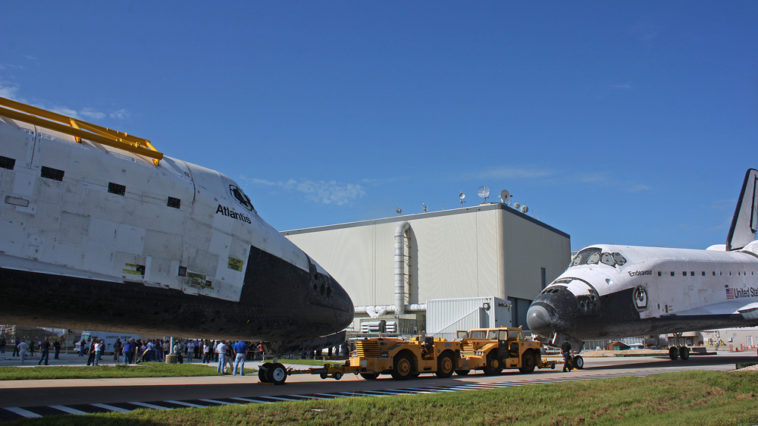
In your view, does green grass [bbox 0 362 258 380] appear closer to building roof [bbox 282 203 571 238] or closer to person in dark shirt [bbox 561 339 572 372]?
person in dark shirt [bbox 561 339 572 372]

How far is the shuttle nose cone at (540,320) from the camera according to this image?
20.9m

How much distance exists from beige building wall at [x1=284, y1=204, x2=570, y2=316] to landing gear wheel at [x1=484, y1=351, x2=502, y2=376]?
3124 centimetres

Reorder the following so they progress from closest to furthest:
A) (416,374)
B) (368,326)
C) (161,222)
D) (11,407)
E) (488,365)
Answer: (11,407), (161,222), (416,374), (488,365), (368,326)

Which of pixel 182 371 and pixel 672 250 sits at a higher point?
pixel 672 250

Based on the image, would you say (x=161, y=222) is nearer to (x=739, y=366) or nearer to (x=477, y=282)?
(x=739, y=366)

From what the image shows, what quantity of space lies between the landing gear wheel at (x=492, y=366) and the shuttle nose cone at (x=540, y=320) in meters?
1.96

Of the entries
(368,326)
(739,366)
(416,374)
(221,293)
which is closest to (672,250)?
(739,366)

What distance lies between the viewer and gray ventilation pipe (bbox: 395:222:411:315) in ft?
179

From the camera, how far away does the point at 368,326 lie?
47406 mm

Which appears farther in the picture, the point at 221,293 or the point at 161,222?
the point at 221,293

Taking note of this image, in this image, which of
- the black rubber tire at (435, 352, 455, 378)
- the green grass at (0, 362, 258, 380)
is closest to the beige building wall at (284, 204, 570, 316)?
the black rubber tire at (435, 352, 455, 378)

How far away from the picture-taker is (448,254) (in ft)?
180

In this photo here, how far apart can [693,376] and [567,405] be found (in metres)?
6.66

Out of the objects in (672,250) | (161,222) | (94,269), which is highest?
(672,250)
